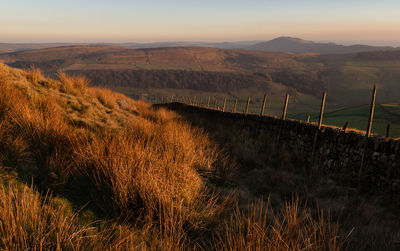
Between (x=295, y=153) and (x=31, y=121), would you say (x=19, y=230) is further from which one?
(x=295, y=153)

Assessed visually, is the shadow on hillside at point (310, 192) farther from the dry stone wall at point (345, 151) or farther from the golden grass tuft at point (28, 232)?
the golden grass tuft at point (28, 232)

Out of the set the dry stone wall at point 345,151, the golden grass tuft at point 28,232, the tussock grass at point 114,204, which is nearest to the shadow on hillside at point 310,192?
the dry stone wall at point 345,151

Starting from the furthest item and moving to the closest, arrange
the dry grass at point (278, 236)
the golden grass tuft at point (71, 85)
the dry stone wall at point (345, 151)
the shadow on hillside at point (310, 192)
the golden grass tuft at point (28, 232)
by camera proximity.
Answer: the golden grass tuft at point (71, 85)
the dry stone wall at point (345, 151)
the shadow on hillside at point (310, 192)
the dry grass at point (278, 236)
the golden grass tuft at point (28, 232)

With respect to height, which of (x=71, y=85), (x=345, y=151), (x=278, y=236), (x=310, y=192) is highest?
(x=71, y=85)

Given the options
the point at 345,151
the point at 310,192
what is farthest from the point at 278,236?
the point at 345,151

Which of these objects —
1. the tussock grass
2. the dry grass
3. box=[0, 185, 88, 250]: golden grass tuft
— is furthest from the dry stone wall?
box=[0, 185, 88, 250]: golden grass tuft

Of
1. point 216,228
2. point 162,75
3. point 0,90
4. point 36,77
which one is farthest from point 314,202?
point 162,75

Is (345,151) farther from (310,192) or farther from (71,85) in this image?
(71,85)

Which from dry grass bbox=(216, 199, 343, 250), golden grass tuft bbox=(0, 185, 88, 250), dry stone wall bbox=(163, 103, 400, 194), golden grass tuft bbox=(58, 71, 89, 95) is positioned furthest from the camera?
golden grass tuft bbox=(58, 71, 89, 95)

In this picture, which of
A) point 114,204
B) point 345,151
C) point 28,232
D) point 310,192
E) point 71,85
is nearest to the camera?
point 28,232

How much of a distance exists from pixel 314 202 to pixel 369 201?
4.15 feet

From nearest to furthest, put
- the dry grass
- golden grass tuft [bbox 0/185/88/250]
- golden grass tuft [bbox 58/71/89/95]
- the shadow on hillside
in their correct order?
golden grass tuft [bbox 0/185/88/250]
the dry grass
the shadow on hillside
golden grass tuft [bbox 58/71/89/95]

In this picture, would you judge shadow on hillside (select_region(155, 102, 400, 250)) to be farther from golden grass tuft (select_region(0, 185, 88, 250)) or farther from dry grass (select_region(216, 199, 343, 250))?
golden grass tuft (select_region(0, 185, 88, 250))

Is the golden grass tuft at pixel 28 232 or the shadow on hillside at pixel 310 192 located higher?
the golden grass tuft at pixel 28 232
